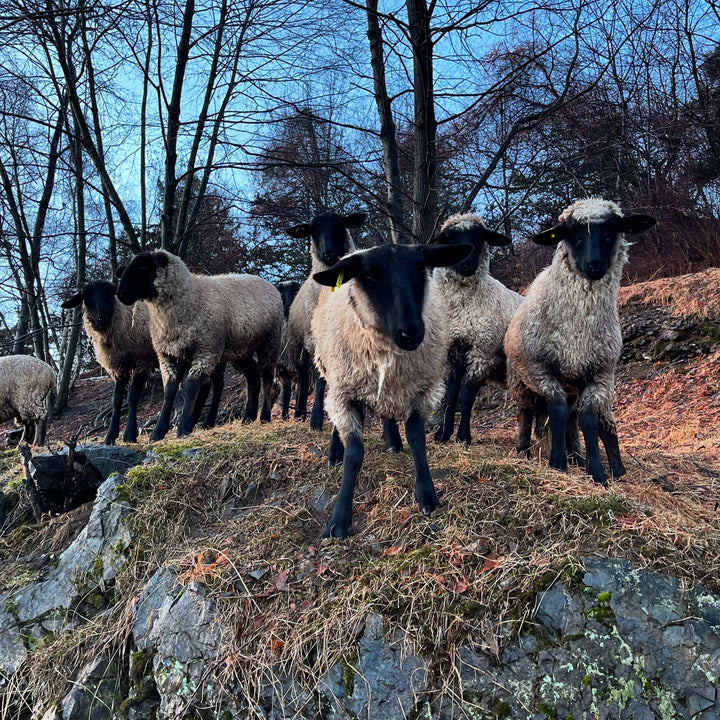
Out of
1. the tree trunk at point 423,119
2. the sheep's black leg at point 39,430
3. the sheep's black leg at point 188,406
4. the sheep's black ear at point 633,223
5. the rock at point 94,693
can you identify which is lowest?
the rock at point 94,693

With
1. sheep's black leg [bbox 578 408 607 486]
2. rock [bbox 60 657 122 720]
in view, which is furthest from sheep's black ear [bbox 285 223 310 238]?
rock [bbox 60 657 122 720]

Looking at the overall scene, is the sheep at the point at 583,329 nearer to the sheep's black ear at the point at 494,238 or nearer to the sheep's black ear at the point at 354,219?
the sheep's black ear at the point at 494,238

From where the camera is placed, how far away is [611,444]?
4.87 meters

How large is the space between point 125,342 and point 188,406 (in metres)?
2.11

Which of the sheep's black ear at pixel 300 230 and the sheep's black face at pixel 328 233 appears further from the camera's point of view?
the sheep's black ear at pixel 300 230

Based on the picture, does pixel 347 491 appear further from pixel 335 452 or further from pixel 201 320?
pixel 201 320

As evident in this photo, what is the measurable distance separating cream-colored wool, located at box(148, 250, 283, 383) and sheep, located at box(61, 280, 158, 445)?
112cm

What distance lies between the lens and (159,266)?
7.15 metres

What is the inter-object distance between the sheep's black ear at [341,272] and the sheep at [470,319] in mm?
2658

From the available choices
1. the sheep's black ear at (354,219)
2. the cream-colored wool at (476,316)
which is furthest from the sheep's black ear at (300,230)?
the cream-colored wool at (476,316)

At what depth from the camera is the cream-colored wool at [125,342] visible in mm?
8125

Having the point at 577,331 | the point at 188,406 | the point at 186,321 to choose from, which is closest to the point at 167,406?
the point at 188,406

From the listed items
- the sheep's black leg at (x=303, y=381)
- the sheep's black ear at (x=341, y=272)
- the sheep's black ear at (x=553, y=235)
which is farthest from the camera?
the sheep's black leg at (x=303, y=381)

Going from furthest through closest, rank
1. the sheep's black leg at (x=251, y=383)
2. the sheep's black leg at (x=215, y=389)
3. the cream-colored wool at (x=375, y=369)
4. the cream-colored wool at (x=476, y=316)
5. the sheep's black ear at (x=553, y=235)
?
the sheep's black leg at (x=251, y=383) → the sheep's black leg at (x=215, y=389) → the cream-colored wool at (x=476, y=316) → the sheep's black ear at (x=553, y=235) → the cream-colored wool at (x=375, y=369)
